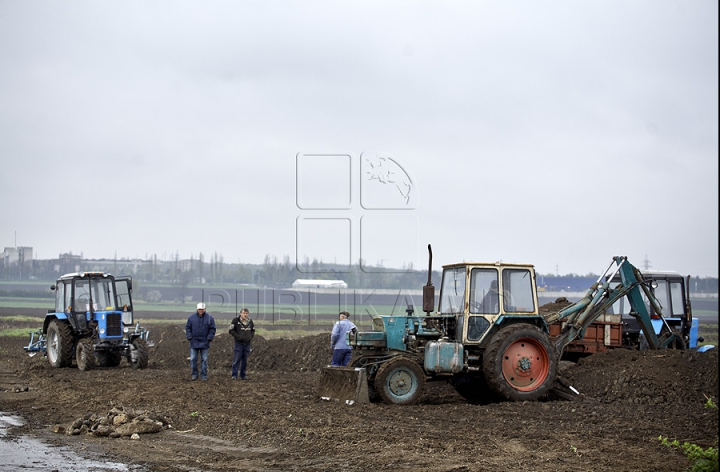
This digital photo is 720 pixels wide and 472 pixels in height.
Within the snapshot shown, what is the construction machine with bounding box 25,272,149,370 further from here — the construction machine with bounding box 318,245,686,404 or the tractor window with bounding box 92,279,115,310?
the construction machine with bounding box 318,245,686,404

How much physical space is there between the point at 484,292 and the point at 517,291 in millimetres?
609

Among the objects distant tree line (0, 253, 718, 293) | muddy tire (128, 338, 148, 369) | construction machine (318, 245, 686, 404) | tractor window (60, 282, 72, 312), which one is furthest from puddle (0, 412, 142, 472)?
distant tree line (0, 253, 718, 293)

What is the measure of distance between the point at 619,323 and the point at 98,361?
13.5 meters

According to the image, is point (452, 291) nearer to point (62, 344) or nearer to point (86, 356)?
point (86, 356)

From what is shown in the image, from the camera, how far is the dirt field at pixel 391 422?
877 cm

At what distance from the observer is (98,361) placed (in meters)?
21.5

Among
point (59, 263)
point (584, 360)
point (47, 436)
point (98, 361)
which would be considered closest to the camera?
point (47, 436)

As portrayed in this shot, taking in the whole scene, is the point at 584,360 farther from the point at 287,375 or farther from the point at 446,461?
the point at 446,461

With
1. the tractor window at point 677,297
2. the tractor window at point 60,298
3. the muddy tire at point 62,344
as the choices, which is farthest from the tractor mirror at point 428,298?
the tractor window at point 60,298

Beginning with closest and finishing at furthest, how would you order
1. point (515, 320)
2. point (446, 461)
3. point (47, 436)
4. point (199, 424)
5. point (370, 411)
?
point (446, 461) → point (47, 436) → point (199, 424) → point (370, 411) → point (515, 320)

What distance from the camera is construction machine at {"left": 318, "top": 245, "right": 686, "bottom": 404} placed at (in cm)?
1284

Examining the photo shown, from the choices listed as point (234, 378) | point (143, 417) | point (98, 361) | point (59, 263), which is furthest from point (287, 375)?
point (59, 263)

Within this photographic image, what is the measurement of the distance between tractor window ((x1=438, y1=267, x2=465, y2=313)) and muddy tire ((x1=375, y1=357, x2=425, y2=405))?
4.48ft

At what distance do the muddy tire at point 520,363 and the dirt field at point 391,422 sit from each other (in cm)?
50
